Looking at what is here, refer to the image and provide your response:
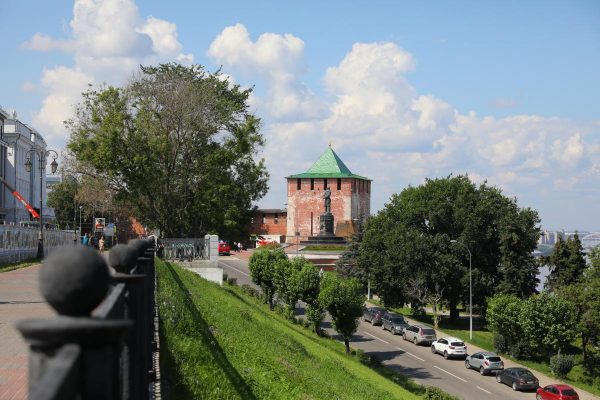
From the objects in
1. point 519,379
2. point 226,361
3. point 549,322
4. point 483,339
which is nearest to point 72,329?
point 226,361

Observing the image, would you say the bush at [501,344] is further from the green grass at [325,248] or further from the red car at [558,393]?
the green grass at [325,248]

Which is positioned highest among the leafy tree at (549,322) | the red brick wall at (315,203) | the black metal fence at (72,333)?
the red brick wall at (315,203)

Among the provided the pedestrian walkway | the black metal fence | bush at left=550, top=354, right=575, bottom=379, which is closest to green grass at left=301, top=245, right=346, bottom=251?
bush at left=550, top=354, right=575, bottom=379

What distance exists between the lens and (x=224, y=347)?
13727mm

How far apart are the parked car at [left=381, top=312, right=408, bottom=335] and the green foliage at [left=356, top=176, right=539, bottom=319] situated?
13.0 feet

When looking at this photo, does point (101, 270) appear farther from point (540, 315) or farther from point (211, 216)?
point (540, 315)

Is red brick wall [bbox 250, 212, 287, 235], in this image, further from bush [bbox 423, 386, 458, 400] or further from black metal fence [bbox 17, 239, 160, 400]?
black metal fence [bbox 17, 239, 160, 400]

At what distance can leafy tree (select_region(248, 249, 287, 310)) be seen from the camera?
148 ft

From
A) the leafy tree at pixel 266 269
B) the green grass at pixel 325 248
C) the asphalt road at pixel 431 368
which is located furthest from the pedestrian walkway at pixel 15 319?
the green grass at pixel 325 248

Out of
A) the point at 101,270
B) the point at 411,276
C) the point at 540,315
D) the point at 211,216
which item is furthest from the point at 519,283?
the point at 101,270

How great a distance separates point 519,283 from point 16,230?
33712mm

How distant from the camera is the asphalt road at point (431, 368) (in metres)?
31.6

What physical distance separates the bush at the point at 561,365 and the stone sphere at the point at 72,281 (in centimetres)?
→ 3820

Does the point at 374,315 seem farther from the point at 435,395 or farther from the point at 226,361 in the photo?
the point at 226,361
